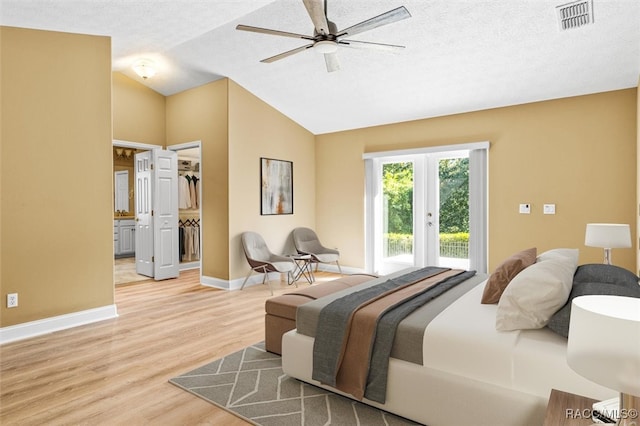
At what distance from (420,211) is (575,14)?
326 centimetres

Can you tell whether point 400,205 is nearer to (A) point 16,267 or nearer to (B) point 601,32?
(B) point 601,32

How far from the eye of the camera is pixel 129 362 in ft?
9.94

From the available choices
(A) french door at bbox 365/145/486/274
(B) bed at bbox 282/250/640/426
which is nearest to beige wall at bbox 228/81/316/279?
(A) french door at bbox 365/145/486/274

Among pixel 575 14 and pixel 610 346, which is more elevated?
pixel 575 14

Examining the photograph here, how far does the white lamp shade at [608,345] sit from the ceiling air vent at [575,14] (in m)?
3.23

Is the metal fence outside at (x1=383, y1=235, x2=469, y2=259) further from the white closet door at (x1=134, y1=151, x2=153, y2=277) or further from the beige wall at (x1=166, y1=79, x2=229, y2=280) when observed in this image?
the white closet door at (x1=134, y1=151, x2=153, y2=277)

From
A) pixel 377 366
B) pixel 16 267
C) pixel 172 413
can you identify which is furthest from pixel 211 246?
pixel 377 366

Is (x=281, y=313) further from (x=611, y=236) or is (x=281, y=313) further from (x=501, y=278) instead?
(x=611, y=236)

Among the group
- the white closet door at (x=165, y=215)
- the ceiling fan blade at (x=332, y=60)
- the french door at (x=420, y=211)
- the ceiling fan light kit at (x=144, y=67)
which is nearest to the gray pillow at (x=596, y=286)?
the ceiling fan blade at (x=332, y=60)

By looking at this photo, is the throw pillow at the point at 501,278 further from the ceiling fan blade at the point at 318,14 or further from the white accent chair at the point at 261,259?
the white accent chair at the point at 261,259

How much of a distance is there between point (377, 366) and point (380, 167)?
463 centimetres

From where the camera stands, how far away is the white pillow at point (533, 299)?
6.43ft

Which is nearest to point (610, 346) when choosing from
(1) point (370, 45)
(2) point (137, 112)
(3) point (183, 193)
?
(1) point (370, 45)

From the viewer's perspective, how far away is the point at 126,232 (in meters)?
8.75
